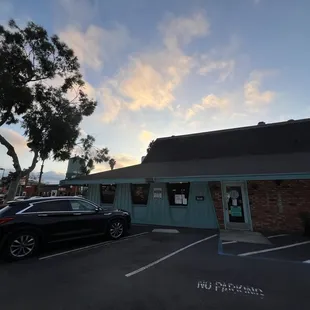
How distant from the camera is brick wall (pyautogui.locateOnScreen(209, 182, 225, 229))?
960 cm

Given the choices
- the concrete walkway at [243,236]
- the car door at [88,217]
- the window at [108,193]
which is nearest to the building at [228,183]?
the window at [108,193]

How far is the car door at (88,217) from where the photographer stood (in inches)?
260

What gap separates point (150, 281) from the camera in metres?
3.99

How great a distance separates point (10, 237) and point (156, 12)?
32.6ft

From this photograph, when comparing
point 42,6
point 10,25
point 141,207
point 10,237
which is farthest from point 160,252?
point 10,25

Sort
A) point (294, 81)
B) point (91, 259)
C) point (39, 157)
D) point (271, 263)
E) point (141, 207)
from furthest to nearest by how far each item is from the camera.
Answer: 1. point (39, 157)
2. point (141, 207)
3. point (294, 81)
4. point (91, 259)
5. point (271, 263)

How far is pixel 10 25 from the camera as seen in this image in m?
11.4

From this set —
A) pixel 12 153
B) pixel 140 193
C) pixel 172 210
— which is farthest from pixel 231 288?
pixel 12 153

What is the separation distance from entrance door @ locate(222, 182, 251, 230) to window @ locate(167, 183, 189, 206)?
6.36 ft

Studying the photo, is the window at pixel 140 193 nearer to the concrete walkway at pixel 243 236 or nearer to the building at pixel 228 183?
the building at pixel 228 183

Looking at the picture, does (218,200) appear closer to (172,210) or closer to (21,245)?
(172,210)

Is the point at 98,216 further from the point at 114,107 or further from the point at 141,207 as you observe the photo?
the point at 114,107

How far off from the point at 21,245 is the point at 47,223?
796 millimetres

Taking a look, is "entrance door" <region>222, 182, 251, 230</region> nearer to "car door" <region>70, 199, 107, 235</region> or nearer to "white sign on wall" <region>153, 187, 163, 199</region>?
"white sign on wall" <region>153, 187, 163, 199</region>
